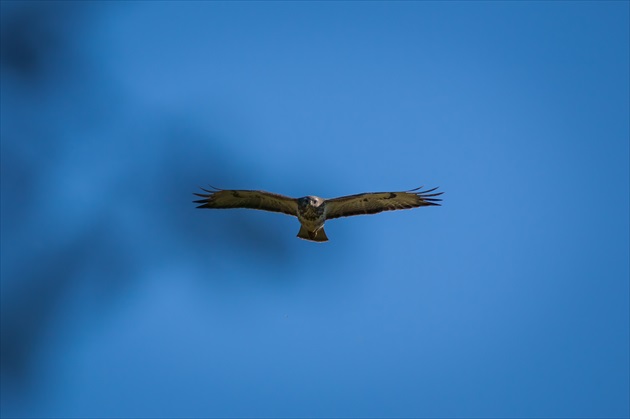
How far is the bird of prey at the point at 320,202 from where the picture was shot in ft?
73.0

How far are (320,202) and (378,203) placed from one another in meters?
2.06

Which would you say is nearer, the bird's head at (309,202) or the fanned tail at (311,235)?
the bird's head at (309,202)

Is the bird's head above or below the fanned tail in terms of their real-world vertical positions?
above

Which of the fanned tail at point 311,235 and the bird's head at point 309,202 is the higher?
the bird's head at point 309,202

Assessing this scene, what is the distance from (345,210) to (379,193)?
1217 mm

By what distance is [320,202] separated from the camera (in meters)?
22.0

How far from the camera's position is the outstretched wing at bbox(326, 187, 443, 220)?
2262 centimetres

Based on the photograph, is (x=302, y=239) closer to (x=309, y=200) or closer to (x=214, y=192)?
(x=309, y=200)

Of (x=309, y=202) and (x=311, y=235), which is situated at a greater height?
(x=309, y=202)

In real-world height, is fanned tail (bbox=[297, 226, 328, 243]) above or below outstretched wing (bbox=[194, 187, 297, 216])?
below

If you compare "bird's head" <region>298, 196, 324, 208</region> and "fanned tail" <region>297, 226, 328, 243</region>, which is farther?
"fanned tail" <region>297, 226, 328, 243</region>

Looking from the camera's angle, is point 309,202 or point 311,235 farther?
point 311,235

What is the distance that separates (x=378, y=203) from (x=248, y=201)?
402cm

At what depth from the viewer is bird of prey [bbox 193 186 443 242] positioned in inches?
876
